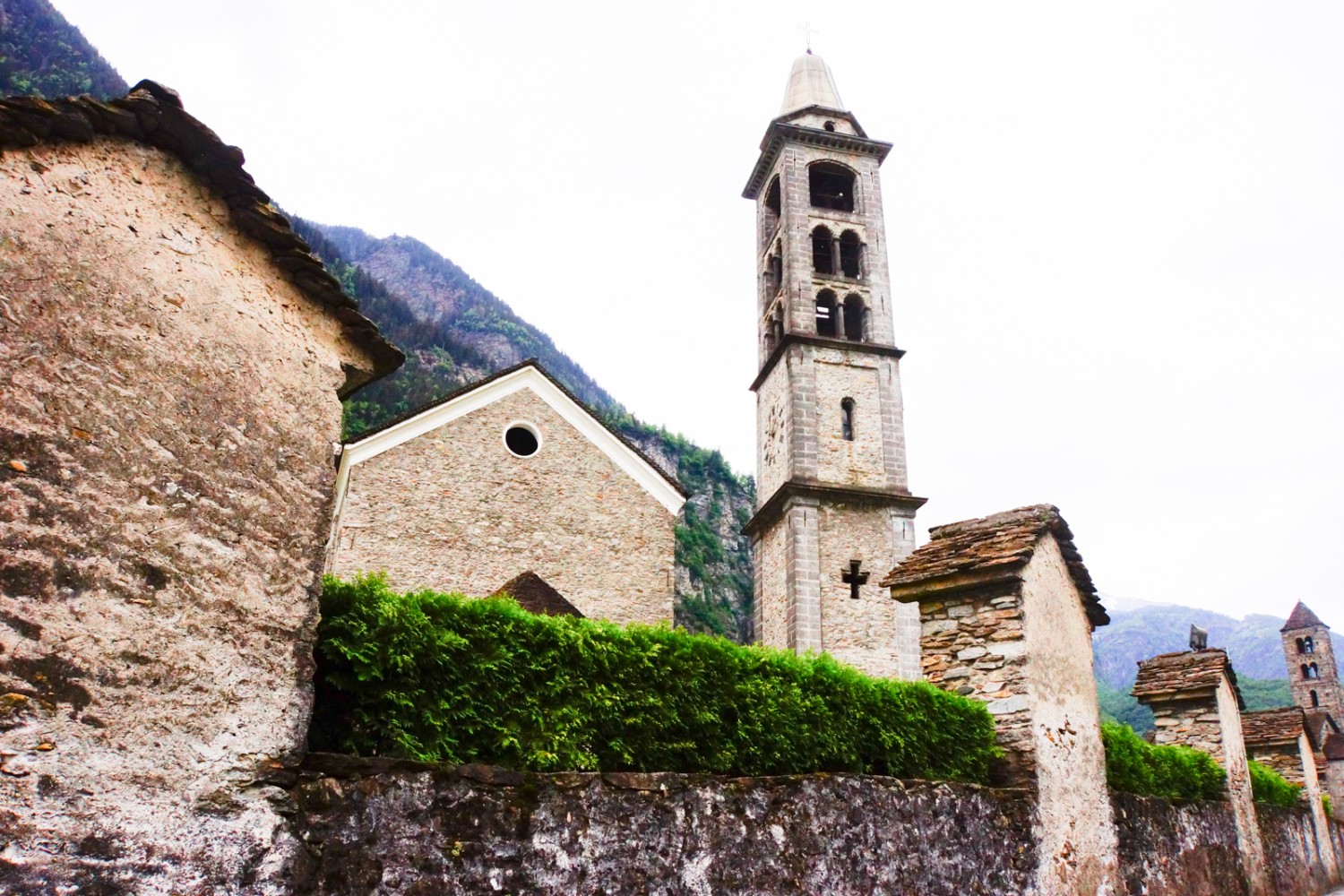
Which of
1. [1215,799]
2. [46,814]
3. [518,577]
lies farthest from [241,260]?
[1215,799]

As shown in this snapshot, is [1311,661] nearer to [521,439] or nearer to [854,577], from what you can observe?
[854,577]

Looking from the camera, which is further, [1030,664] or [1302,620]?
[1302,620]

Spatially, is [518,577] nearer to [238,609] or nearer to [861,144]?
[238,609]

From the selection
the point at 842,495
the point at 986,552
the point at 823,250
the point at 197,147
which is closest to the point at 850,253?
the point at 823,250

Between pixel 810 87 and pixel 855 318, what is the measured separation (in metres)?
7.68

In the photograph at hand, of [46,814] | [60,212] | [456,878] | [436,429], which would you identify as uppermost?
[436,429]

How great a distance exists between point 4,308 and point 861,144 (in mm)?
23885

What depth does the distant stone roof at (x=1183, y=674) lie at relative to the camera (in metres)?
11.5

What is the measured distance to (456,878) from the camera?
13.0 feet

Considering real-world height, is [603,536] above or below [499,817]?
above

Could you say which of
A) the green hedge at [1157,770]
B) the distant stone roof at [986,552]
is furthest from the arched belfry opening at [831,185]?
the distant stone roof at [986,552]

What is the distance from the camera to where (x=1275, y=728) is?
57.8 feet

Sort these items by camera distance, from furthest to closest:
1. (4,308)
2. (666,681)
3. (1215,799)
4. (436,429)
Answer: (436,429) → (1215,799) → (666,681) → (4,308)

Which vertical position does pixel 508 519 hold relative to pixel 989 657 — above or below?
above
